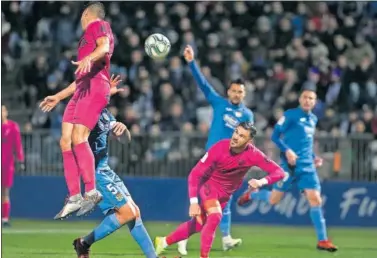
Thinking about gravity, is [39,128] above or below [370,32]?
below

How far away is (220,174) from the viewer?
13383 millimetres

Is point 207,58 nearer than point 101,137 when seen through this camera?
No

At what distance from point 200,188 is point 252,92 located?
34.5 ft

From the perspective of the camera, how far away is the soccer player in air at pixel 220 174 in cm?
1274

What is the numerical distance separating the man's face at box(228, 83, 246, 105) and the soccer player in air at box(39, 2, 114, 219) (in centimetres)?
398

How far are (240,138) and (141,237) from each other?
5.73 feet

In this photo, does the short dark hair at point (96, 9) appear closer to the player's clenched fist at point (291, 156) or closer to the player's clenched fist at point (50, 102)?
the player's clenched fist at point (50, 102)

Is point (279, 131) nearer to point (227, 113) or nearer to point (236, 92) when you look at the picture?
point (227, 113)

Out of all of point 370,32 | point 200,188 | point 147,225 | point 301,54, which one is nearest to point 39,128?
point 147,225

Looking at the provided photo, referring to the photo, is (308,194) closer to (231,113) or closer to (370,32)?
(231,113)

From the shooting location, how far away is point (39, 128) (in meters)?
23.1

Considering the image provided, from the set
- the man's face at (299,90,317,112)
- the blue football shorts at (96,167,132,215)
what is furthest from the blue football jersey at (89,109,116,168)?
the man's face at (299,90,317,112)

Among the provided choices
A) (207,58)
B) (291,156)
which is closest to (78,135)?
(291,156)

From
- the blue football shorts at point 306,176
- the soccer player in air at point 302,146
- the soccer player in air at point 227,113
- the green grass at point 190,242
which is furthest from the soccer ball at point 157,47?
the blue football shorts at point 306,176
